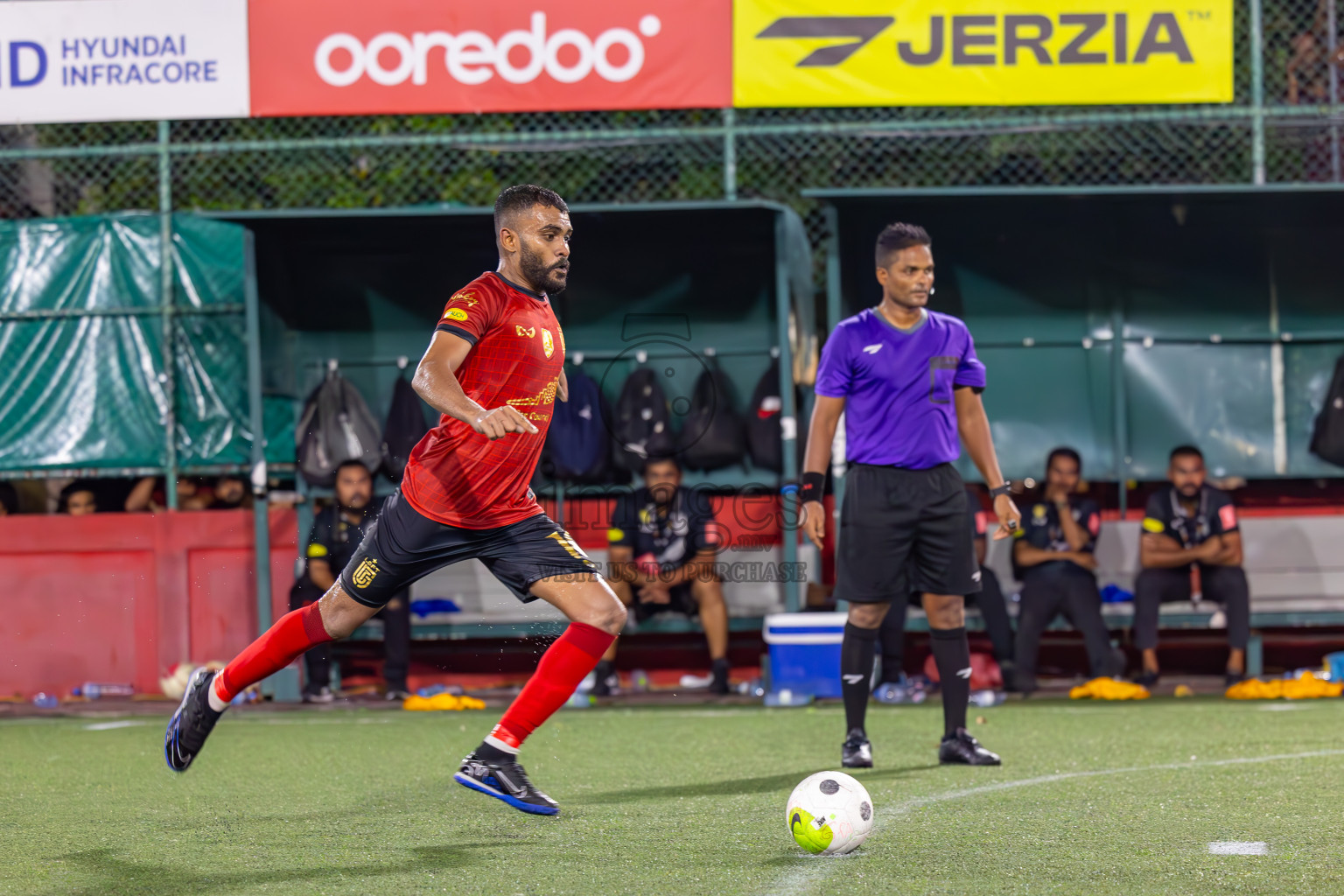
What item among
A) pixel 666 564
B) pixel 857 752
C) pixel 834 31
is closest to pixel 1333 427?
pixel 834 31

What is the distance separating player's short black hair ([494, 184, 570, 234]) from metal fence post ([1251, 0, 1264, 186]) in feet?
21.5

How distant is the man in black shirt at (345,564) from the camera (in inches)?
404

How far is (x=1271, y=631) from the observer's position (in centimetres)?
1142

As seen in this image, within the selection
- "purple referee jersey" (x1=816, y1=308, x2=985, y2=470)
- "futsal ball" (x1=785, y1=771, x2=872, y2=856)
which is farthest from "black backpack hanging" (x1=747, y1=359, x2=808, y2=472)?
"futsal ball" (x1=785, y1=771, x2=872, y2=856)

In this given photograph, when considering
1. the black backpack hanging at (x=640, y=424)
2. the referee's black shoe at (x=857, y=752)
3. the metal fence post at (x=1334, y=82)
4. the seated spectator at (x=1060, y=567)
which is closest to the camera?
the referee's black shoe at (x=857, y=752)

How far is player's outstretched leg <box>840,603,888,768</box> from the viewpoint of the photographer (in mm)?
6559

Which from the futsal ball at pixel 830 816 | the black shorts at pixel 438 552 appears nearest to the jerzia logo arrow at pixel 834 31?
the black shorts at pixel 438 552

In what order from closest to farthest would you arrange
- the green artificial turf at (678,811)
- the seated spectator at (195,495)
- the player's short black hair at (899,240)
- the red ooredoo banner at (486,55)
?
the green artificial turf at (678,811) → the player's short black hair at (899,240) → the red ooredoo banner at (486,55) → the seated spectator at (195,495)

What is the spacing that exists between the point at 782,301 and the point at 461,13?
2.88 metres

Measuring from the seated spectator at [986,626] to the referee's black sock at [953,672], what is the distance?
323 cm

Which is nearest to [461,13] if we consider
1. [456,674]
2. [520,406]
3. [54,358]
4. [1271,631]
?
[54,358]

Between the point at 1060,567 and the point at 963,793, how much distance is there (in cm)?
484

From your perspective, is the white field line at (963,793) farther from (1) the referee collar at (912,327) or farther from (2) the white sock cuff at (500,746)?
(1) the referee collar at (912,327)

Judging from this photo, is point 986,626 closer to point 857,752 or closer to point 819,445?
point 857,752
